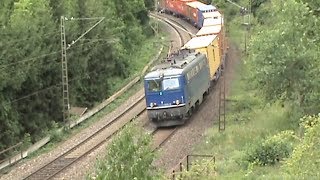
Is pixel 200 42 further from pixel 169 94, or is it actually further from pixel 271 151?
pixel 271 151

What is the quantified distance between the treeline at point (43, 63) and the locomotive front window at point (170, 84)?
277 inches

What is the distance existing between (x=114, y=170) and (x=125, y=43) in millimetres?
44816

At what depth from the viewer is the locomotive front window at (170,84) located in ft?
102

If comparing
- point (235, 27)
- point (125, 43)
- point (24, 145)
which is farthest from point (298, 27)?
point (235, 27)

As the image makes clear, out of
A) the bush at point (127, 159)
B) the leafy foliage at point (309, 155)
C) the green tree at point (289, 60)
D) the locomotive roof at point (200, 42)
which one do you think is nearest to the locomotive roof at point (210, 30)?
the locomotive roof at point (200, 42)

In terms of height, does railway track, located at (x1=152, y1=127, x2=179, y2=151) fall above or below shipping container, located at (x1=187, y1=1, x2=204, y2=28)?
below

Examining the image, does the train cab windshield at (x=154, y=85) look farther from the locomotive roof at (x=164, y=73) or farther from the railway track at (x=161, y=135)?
the railway track at (x=161, y=135)

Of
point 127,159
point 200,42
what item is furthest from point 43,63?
point 127,159

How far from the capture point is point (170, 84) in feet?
102

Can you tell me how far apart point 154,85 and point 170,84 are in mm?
799

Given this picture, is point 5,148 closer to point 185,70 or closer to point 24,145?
point 24,145

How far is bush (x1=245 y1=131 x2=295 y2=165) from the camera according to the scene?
22047 millimetres

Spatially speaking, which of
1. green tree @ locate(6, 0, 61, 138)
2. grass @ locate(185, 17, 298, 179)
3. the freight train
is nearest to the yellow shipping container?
the freight train

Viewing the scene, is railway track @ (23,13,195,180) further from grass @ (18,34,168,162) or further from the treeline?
the treeline
